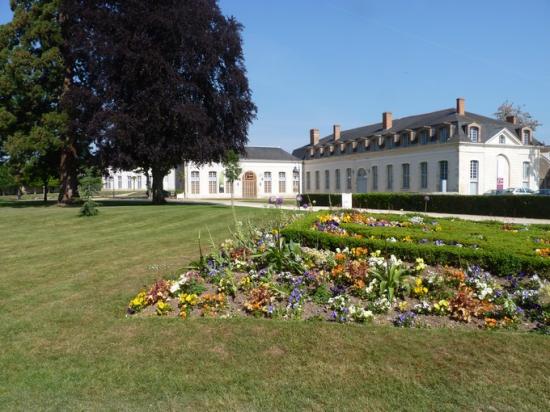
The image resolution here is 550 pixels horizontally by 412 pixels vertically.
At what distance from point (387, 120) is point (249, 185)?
17523mm

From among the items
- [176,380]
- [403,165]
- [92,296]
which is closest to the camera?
[176,380]

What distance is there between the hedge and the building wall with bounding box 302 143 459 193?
48.1 ft

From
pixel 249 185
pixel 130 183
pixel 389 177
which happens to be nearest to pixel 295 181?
pixel 249 185

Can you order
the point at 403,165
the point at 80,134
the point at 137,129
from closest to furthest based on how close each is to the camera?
1. the point at 137,129
2. the point at 80,134
3. the point at 403,165

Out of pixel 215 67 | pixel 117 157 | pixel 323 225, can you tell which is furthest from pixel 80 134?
pixel 323 225

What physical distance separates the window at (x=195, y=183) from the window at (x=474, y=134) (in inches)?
1117

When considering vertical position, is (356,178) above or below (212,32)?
below

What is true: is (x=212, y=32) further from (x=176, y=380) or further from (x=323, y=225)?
(x=176, y=380)

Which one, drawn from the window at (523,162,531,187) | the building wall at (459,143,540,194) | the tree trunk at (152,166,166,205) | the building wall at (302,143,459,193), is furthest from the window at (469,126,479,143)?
the tree trunk at (152,166,166,205)

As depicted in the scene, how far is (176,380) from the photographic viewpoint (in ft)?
11.0

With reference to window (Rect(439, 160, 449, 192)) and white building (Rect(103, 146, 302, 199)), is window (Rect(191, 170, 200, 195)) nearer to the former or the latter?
white building (Rect(103, 146, 302, 199))

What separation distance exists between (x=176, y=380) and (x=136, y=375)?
35 cm

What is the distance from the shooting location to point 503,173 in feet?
127

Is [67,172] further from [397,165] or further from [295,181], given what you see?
[295,181]
